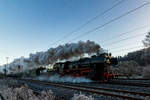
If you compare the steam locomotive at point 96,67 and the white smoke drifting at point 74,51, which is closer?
the steam locomotive at point 96,67

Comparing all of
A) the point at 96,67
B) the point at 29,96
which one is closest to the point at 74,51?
the point at 96,67

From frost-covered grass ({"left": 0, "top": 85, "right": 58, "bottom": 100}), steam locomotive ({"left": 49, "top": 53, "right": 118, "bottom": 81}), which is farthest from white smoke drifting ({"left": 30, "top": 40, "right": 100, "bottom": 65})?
frost-covered grass ({"left": 0, "top": 85, "right": 58, "bottom": 100})

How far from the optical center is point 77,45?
26578mm

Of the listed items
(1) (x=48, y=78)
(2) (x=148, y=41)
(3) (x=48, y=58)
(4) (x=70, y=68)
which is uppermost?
(2) (x=148, y=41)

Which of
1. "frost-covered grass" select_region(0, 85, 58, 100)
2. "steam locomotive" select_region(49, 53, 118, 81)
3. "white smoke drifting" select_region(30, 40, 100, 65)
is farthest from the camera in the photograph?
"white smoke drifting" select_region(30, 40, 100, 65)

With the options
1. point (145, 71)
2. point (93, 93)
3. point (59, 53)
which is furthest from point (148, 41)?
point (93, 93)

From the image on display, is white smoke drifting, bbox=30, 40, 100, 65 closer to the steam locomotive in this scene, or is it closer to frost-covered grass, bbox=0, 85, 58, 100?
the steam locomotive

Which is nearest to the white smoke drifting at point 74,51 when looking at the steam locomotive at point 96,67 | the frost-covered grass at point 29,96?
the steam locomotive at point 96,67

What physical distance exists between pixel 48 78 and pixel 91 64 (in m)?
11.8

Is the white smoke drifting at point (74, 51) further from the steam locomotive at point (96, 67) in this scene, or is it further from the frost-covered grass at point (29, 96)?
the frost-covered grass at point (29, 96)

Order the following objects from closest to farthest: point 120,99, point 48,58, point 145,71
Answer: point 120,99, point 145,71, point 48,58

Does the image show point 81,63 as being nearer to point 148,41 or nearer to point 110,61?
point 110,61

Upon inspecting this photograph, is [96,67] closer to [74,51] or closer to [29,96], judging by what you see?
[29,96]

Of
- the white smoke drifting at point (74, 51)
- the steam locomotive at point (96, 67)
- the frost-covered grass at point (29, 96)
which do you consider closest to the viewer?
the frost-covered grass at point (29, 96)
